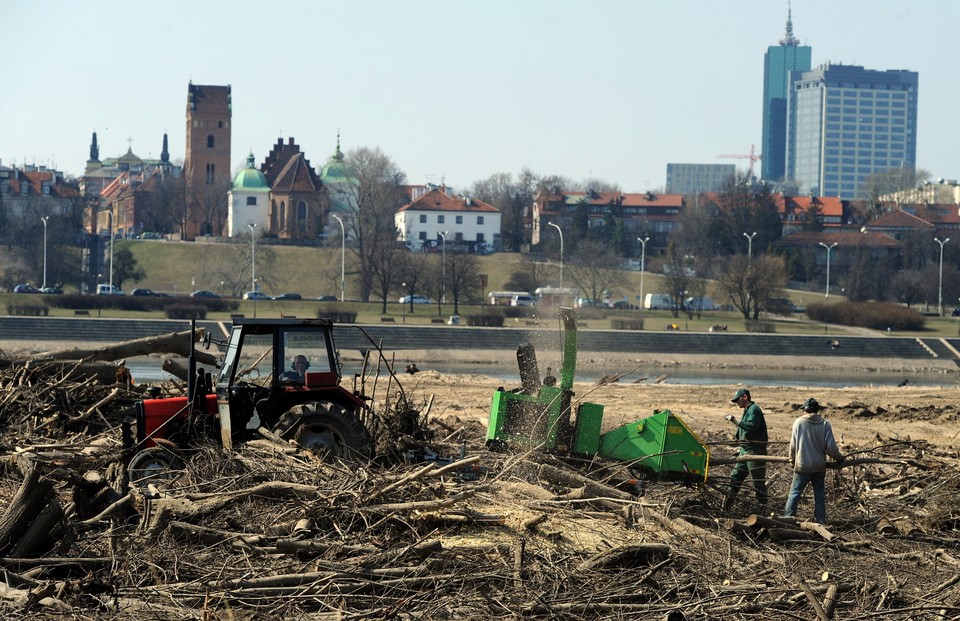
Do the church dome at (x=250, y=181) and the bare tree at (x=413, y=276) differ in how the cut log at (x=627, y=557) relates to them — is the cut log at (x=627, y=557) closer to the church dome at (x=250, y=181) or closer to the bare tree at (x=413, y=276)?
the bare tree at (x=413, y=276)

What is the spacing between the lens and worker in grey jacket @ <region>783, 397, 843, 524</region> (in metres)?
11.9

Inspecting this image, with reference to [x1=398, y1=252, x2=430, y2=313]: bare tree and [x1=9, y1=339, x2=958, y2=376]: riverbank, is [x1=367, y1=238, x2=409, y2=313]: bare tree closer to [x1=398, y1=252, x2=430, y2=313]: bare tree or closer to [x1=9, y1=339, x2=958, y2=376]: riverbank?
[x1=398, y1=252, x2=430, y2=313]: bare tree

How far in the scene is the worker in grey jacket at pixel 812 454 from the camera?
469 inches

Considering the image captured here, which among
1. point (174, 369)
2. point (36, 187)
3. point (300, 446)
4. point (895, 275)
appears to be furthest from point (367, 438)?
point (36, 187)

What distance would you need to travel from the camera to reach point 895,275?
96938 millimetres

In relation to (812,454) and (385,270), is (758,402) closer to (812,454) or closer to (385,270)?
(812,454)

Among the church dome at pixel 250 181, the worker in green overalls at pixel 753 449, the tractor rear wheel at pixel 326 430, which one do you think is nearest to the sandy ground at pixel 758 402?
the worker in green overalls at pixel 753 449

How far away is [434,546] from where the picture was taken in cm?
958

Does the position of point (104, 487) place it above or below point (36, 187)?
below

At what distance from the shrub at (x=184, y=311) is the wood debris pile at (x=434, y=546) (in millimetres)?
46540

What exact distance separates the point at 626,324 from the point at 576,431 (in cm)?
4827

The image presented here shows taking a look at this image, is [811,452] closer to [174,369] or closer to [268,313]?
[174,369]

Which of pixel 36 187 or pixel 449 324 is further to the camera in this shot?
pixel 36 187

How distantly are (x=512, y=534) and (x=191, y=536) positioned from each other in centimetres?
268
